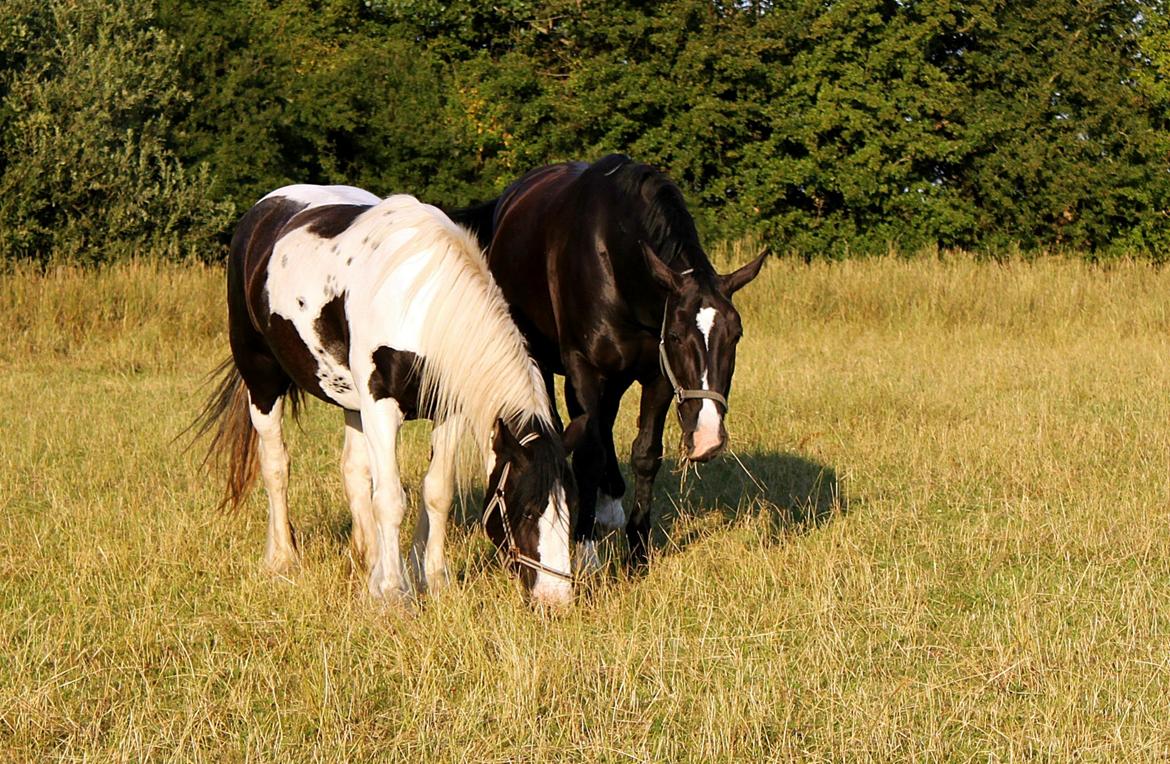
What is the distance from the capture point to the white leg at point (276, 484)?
6.22m

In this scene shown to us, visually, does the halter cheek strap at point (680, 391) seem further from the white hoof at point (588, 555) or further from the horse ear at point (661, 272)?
the white hoof at point (588, 555)

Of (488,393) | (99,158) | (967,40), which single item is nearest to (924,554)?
(488,393)

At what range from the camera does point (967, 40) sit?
23.7m

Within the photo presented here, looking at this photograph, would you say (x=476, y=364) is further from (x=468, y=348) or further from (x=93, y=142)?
(x=93, y=142)

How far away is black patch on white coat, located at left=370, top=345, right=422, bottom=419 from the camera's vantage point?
5.10 m

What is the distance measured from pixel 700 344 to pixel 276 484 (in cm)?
238

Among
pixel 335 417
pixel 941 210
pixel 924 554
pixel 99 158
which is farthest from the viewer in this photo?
pixel 941 210

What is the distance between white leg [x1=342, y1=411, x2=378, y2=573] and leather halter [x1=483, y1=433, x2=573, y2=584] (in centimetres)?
119

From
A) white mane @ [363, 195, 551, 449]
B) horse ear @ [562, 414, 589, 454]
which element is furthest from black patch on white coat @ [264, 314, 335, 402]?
horse ear @ [562, 414, 589, 454]

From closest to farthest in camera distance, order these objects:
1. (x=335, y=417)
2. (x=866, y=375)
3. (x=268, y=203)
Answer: (x=268, y=203) → (x=335, y=417) → (x=866, y=375)

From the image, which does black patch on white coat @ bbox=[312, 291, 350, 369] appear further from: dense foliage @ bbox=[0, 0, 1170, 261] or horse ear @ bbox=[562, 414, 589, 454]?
dense foliage @ bbox=[0, 0, 1170, 261]

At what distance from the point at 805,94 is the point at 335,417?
14573mm

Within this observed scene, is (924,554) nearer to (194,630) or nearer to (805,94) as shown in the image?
(194,630)

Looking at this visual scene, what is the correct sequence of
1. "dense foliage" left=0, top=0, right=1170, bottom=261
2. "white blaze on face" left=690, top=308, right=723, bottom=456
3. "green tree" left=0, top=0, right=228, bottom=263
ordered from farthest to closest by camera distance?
"dense foliage" left=0, top=0, right=1170, bottom=261, "green tree" left=0, top=0, right=228, bottom=263, "white blaze on face" left=690, top=308, right=723, bottom=456
